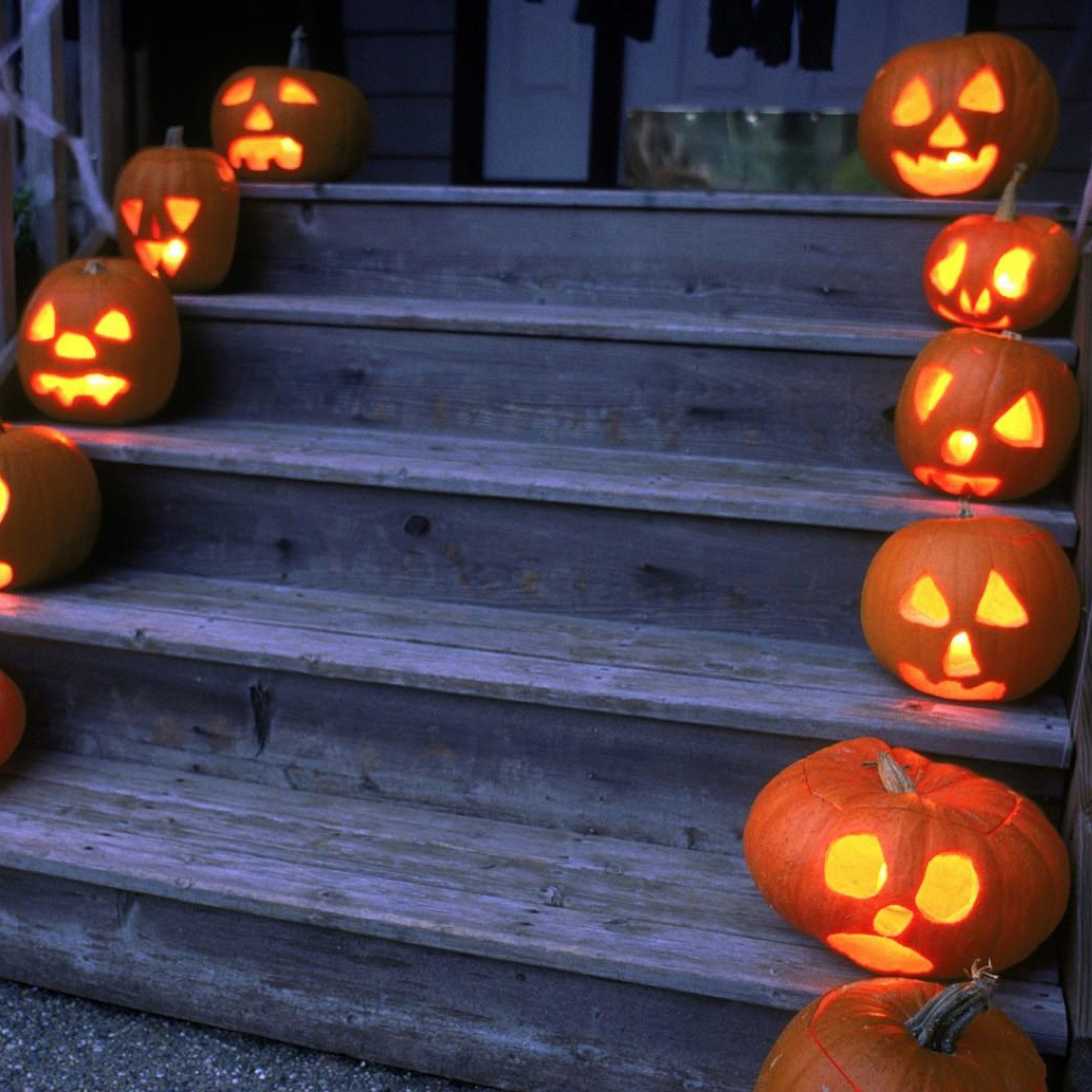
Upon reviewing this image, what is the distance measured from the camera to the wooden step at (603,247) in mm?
2395

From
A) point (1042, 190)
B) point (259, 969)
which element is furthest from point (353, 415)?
point (1042, 190)

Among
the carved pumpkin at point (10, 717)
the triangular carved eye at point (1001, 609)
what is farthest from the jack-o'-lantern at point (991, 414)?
the carved pumpkin at point (10, 717)

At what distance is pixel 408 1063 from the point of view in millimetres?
1714

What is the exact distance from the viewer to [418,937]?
162 cm

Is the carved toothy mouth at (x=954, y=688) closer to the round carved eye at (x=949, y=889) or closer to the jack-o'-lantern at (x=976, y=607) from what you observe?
the jack-o'-lantern at (x=976, y=607)

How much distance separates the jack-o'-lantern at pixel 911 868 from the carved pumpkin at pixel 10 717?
109 cm

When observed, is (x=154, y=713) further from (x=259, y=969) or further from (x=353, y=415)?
(x=353, y=415)

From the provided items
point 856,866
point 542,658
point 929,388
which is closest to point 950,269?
point 929,388

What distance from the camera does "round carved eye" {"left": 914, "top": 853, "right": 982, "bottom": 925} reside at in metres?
1.46

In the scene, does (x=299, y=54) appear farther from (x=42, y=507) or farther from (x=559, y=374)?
(x=42, y=507)

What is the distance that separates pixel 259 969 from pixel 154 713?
475mm

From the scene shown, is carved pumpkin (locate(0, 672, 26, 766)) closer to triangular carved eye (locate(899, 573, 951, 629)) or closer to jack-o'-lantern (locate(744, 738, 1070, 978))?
jack-o'-lantern (locate(744, 738, 1070, 978))

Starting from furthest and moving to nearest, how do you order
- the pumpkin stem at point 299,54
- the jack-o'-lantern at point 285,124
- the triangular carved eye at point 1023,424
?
the pumpkin stem at point 299,54 → the jack-o'-lantern at point 285,124 → the triangular carved eye at point 1023,424

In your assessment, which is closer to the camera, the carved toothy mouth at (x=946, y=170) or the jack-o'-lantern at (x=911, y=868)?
the jack-o'-lantern at (x=911, y=868)
